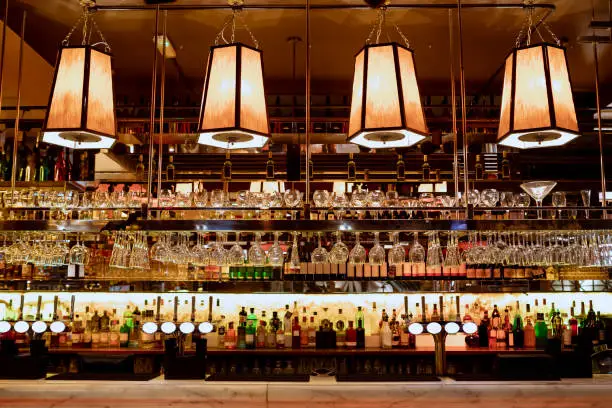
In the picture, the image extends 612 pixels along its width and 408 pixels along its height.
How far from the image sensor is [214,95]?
8.90 ft

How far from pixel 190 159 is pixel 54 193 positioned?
2.66 metres

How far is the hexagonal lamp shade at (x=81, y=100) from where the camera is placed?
275 cm

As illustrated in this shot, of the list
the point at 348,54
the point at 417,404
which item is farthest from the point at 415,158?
the point at 417,404

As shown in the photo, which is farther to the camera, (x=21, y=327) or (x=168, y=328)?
(x=21, y=327)

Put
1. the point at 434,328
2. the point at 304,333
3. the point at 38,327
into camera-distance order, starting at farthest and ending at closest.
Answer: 1. the point at 304,333
2. the point at 38,327
3. the point at 434,328

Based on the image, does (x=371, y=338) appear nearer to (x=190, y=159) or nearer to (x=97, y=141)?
(x=190, y=159)

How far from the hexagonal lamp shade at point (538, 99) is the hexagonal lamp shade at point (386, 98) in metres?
0.44

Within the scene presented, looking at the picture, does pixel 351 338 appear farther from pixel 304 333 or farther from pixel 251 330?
pixel 251 330

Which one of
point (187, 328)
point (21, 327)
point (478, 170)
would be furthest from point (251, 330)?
point (478, 170)

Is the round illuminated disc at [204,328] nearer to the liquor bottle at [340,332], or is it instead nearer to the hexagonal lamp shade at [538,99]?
the liquor bottle at [340,332]

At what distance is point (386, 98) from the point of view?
8.83 ft

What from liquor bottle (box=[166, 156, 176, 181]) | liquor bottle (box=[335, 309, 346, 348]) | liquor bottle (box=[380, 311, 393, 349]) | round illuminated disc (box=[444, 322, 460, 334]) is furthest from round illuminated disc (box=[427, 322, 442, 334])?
liquor bottle (box=[166, 156, 176, 181])

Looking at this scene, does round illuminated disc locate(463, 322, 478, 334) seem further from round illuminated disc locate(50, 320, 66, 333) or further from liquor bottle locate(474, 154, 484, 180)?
round illuminated disc locate(50, 320, 66, 333)

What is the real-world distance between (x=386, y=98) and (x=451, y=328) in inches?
104
